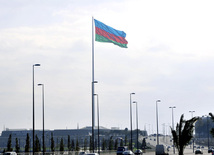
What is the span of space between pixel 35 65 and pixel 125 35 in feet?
48.5

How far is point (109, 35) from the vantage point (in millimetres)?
67625

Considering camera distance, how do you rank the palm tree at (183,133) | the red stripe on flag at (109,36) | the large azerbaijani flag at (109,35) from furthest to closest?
the red stripe on flag at (109,36)
the large azerbaijani flag at (109,35)
the palm tree at (183,133)

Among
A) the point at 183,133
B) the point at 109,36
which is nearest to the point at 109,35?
the point at 109,36

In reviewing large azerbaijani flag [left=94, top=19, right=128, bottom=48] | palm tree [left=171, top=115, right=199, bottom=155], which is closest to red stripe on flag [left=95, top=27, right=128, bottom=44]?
large azerbaijani flag [left=94, top=19, right=128, bottom=48]

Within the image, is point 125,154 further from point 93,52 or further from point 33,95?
point 33,95

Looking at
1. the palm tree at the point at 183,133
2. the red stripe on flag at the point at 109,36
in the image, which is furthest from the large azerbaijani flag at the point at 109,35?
the palm tree at the point at 183,133

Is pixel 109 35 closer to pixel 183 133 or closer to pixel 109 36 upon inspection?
pixel 109 36

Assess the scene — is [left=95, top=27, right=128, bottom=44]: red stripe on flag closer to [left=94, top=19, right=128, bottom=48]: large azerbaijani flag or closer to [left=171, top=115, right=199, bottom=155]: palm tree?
[left=94, top=19, right=128, bottom=48]: large azerbaijani flag

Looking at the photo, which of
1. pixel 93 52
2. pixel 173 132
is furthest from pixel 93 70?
pixel 173 132

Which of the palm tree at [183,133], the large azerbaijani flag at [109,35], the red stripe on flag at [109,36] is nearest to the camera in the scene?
the palm tree at [183,133]

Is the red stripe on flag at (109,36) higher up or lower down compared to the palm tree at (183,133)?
higher up

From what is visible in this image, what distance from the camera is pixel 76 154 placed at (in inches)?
4023

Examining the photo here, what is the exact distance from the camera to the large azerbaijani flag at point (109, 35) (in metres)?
67.0

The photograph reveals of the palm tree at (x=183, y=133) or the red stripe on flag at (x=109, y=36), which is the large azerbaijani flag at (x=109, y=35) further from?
the palm tree at (x=183, y=133)
